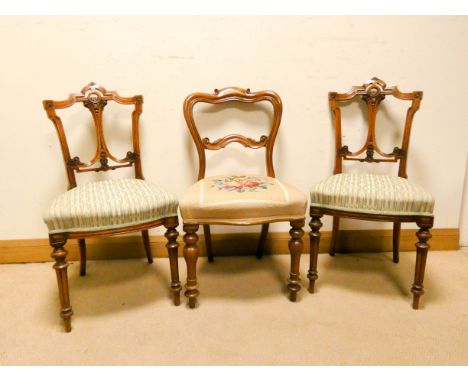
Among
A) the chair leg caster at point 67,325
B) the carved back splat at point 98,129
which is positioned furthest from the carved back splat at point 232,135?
the chair leg caster at point 67,325

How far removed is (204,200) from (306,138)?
79cm

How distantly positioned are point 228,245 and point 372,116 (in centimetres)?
105

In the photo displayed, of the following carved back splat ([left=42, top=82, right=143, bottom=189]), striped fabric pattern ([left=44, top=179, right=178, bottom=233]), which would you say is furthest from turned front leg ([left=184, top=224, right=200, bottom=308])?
carved back splat ([left=42, top=82, right=143, bottom=189])

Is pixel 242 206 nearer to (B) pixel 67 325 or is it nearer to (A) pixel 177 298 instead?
(A) pixel 177 298

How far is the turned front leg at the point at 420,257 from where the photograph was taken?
4.89ft

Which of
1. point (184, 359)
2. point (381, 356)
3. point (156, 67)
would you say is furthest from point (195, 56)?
point (381, 356)

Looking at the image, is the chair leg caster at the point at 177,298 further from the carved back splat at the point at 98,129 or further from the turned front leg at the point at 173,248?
the carved back splat at the point at 98,129

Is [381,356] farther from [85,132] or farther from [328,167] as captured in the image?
[85,132]

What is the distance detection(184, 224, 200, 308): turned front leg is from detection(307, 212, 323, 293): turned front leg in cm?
52

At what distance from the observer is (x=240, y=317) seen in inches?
60.9

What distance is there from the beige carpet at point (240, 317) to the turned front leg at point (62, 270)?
0.27ft

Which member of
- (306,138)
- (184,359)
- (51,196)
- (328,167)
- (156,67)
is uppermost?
(156,67)

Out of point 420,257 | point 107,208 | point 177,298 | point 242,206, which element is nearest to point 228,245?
point 177,298

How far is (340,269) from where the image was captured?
1.95 m
